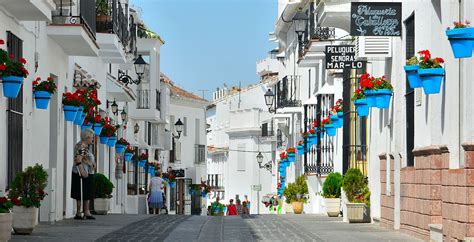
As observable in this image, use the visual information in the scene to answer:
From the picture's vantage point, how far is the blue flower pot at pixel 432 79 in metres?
15.9

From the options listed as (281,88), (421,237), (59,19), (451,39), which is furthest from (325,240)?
(281,88)

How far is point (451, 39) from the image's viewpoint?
1355 centimetres

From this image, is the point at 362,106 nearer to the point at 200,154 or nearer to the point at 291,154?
the point at 291,154

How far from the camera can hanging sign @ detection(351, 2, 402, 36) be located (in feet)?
69.8

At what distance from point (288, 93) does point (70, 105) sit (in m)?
26.4

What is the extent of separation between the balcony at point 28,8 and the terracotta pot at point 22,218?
3.16 m

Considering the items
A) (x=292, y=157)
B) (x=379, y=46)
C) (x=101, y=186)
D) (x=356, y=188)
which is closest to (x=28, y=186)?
(x=379, y=46)

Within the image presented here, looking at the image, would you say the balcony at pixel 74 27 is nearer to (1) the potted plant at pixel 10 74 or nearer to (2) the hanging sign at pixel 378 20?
(2) the hanging sign at pixel 378 20

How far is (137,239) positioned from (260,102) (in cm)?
7423

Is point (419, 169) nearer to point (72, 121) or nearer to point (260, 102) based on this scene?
point (72, 121)

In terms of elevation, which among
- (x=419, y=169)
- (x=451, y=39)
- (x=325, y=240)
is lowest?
(x=325, y=240)

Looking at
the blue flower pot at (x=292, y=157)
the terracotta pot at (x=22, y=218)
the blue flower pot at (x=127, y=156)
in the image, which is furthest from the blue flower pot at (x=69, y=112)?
the blue flower pot at (x=292, y=157)

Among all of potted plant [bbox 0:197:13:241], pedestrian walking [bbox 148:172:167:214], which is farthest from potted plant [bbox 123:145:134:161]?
potted plant [bbox 0:197:13:241]

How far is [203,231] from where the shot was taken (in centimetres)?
2181
